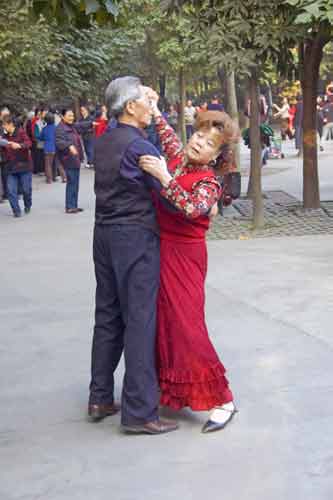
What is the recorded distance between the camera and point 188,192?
5.39m

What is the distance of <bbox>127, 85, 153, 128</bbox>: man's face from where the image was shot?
5520mm

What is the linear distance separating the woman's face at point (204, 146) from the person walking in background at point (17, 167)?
1130 centimetres

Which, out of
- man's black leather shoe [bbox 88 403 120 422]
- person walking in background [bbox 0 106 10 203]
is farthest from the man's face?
person walking in background [bbox 0 106 10 203]

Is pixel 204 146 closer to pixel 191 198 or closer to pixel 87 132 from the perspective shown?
pixel 191 198

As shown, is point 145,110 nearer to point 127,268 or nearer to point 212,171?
point 212,171

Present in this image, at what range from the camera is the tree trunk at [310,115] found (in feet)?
49.1

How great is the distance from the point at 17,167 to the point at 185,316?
11568mm

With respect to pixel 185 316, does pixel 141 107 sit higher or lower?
higher

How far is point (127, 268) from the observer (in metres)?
5.54

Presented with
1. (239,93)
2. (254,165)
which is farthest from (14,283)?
(239,93)

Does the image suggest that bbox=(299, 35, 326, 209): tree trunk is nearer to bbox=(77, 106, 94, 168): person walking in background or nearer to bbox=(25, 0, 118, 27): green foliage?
bbox=(25, 0, 118, 27): green foliage

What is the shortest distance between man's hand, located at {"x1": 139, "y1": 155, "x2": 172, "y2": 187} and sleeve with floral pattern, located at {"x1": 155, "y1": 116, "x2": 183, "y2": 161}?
475mm

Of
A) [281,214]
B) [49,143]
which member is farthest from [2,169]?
[281,214]

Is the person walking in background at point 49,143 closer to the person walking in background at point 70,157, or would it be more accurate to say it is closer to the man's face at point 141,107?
the person walking in background at point 70,157
